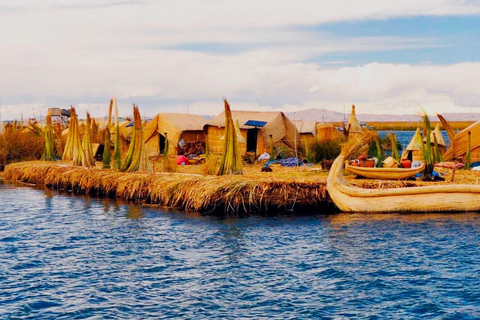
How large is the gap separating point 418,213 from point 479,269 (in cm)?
590

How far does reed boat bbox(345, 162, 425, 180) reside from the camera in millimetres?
20188

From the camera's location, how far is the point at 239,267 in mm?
13570

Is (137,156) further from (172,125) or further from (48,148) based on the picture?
(172,125)

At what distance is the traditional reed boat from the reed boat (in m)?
1.41

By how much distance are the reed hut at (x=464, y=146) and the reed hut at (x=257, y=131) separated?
7916 millimetres

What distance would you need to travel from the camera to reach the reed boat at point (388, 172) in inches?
795

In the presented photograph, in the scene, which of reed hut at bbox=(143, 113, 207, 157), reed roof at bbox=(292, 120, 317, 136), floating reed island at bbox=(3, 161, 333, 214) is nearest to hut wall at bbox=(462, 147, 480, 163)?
floating reed island at bbox=(3, 161, 333, 214)

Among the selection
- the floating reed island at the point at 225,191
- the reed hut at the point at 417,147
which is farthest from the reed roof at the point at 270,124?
the floating reed island at the point at 225,191

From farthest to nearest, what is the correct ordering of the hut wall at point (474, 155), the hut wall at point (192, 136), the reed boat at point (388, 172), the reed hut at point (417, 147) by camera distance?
1. the hut wall at point (192, 136)
2. the hut wall at point (474, 155)
3. the reed hut at point (417, 147)
4. the reed boat at point (388, 172)

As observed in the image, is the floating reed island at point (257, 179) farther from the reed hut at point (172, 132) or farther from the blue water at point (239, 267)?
the reed hut at point (172, 132)

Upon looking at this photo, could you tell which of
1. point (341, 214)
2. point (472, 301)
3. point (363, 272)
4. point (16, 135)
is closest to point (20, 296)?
point (363, 272)

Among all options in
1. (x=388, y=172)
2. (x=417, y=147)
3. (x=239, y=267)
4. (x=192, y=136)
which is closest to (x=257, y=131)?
(x=192, y=136)

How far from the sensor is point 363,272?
13078 millimetres

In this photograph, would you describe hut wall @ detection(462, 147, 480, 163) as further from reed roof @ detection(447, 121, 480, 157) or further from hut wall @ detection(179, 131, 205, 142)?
hut wall @ detection(179, 131, 205, 142)
